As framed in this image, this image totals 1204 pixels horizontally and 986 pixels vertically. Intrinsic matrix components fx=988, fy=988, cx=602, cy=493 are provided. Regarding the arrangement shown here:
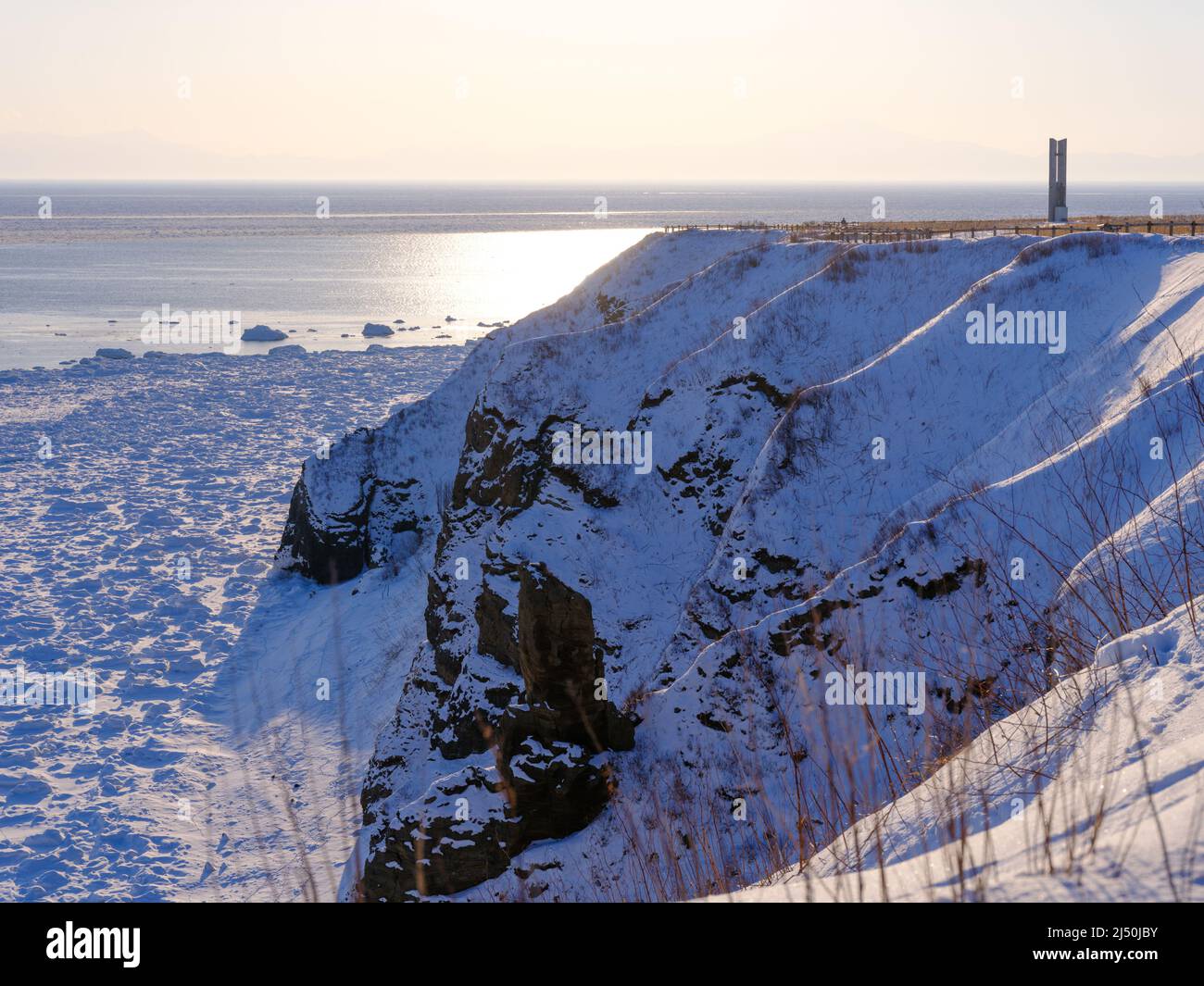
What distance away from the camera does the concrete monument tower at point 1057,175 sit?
50.4m

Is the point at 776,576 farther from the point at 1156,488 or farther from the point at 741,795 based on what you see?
the point at 1156,488

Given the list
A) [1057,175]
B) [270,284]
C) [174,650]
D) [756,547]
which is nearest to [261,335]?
[270,284]

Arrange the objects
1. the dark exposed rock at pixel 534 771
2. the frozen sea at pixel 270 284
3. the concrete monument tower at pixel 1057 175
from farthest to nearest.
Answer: the frozen sea at pixel 270 284
the concrete monument tower at pixel 1057 175
the dark exposed rock at pixel 534 771

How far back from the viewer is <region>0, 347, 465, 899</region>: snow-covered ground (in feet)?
65.7

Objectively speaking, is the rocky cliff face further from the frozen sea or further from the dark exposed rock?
the frozen sea

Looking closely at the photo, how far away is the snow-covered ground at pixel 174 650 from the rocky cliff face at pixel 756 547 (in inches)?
110

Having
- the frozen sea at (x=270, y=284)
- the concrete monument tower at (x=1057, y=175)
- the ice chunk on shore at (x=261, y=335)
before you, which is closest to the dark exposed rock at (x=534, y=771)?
the concrete monument tower at (x=1057, y=175)

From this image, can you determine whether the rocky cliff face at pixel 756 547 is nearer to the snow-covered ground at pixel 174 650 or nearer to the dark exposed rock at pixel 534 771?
the dark exposed rock at pixel 534 771

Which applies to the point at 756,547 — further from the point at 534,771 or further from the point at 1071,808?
the point at 1071,808

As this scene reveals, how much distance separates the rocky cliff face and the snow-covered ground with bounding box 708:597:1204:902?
1.06ft

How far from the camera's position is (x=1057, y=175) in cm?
5125

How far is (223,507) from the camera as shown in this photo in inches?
1704

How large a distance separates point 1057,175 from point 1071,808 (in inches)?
2155

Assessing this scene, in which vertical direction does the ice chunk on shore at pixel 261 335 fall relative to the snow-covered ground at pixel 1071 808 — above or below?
above
